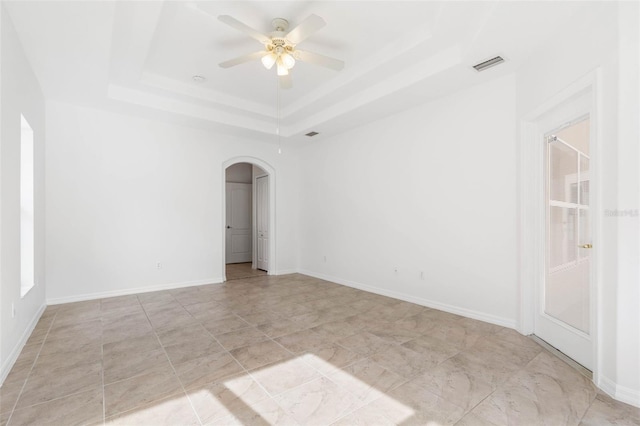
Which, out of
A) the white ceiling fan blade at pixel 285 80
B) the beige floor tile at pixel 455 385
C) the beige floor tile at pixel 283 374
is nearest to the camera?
the beige floor tile at pixel 455 385

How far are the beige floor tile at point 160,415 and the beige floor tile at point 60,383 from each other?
1.78 ft

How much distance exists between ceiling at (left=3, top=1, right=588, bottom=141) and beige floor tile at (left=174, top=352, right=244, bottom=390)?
10.1 ft

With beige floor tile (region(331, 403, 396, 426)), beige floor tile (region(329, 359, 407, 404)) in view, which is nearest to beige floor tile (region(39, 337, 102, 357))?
Answer: beige floor tile (region(329, 359, 407, 404))

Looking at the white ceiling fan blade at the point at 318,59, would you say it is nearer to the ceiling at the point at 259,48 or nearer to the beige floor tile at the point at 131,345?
the ceiling at the point at 259,48

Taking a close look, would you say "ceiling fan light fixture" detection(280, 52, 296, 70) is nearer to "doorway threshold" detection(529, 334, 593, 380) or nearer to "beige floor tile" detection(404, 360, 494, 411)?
"beige floor tile" detection(404, 360, 494, 411)

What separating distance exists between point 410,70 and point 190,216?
4379mm

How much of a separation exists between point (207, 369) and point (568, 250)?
11.1 feet

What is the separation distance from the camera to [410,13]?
120 inches

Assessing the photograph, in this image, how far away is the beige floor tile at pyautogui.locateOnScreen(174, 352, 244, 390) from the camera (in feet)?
7.94

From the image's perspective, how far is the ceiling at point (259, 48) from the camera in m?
2.76

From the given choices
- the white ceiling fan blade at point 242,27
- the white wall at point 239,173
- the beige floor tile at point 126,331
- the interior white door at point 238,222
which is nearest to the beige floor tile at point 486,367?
the beige floor tile at point 126,331

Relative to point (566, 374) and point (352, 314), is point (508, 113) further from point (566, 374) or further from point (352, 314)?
point (352, 314)

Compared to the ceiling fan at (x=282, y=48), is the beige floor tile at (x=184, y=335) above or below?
below

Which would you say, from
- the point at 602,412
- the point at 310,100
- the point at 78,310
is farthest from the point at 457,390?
the point at 78,310
